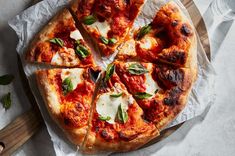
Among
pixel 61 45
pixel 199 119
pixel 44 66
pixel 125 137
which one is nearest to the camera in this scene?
pixel 125 137

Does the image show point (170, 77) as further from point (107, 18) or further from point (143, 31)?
point (107, 18)

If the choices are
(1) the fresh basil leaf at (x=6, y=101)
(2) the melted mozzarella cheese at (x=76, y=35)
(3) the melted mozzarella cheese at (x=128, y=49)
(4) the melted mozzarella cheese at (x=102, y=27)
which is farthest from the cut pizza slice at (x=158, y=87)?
(1) the fresh basil leaf at (x=6, y=101)

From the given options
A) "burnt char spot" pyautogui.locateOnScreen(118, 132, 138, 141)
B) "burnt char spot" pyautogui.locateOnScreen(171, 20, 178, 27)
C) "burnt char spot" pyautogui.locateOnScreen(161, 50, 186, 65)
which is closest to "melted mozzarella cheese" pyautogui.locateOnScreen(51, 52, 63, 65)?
"burnt char spot" pyautogui.locateOnScreen(118, 132, 138, 141)

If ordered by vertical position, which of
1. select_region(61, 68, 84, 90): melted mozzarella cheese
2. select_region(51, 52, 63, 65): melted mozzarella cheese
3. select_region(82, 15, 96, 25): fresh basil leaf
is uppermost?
select_region(82, 15, 96, 25): fresh basil leaf

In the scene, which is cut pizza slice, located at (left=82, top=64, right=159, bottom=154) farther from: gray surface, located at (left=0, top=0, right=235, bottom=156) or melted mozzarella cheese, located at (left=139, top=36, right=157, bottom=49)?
melted mozzarella cheese, located at (left=139, top=36, right=157, bottom=49)

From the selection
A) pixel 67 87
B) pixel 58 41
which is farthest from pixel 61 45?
pixel 67 87

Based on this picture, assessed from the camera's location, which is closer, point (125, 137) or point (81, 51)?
point (125, 137)

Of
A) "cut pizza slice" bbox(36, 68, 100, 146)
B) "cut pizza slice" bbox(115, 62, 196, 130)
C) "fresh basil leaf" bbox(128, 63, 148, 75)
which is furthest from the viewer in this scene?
"fresh basil leaf" bbox(128, 63, 148, 75)

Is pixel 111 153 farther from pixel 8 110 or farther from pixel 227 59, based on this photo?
pixel 227 59

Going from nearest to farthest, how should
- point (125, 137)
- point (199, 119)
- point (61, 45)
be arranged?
point (125, 137), point (61, 45), point (199, 119)
